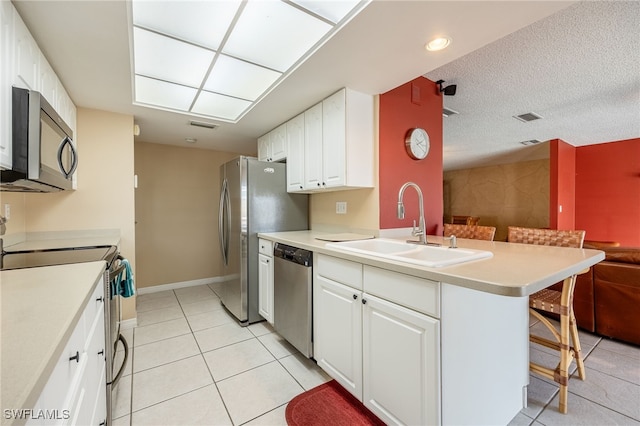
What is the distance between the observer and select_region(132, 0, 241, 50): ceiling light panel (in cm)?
145

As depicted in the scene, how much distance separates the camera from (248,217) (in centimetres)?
273

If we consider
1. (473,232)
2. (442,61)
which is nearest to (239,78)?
(442,61)

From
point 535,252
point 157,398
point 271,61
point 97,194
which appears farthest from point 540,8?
point 97,194

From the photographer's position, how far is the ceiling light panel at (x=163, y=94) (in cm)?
230

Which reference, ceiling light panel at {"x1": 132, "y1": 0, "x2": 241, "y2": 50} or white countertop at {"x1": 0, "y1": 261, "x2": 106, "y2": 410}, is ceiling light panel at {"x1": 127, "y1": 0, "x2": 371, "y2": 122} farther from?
white countertop at {"x1": 0, "y1": 261, "x2": 106, "y2": 410}

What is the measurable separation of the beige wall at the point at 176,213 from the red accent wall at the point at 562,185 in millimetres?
5714

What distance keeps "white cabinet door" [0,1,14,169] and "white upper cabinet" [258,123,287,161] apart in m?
2.14

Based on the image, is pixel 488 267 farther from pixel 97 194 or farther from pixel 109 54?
pixel 97 194

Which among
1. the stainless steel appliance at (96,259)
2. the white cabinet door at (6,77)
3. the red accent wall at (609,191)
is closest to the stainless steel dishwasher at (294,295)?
the stainless steel appliance at (96,259)

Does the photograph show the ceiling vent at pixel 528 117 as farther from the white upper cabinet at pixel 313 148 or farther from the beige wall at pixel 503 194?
the beige wall at pixel 503 194

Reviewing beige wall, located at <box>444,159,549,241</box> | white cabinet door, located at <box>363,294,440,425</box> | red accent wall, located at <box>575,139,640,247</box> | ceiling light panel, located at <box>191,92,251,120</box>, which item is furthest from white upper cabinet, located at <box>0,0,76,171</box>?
beige wall, located at <box>444,159,549,241</box>

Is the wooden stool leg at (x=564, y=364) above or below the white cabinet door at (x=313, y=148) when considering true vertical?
below

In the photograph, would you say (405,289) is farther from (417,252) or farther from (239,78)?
(239,78)

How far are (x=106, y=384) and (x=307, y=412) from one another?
108 centimetres
